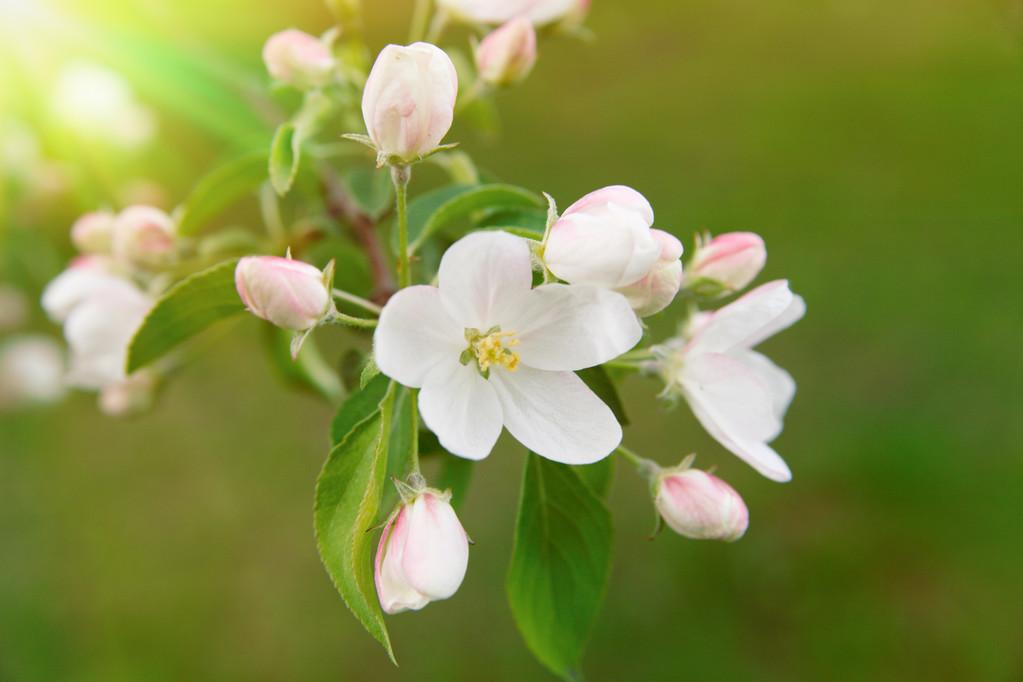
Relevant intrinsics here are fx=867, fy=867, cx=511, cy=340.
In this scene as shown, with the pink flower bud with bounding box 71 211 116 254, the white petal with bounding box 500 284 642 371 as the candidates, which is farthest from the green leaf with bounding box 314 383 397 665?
the pink flower bud with bounding box 71 211 116 254

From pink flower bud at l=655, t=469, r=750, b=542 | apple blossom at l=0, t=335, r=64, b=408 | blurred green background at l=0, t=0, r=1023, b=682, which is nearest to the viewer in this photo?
pink flower bud at l=655, t=469, r=750, b=542

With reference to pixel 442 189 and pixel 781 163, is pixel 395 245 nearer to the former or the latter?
pixel 442 189

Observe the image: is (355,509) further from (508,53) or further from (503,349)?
(508,53)

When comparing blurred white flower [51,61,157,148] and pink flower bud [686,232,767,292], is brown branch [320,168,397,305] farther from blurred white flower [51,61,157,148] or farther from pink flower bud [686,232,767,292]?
blurred white flower [51,61,157,148]

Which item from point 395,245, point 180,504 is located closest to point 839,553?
point 180,504

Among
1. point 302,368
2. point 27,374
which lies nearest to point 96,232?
point 302,368

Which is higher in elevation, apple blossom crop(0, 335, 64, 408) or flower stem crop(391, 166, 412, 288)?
flower stem crop(391, 166, 412, 288)

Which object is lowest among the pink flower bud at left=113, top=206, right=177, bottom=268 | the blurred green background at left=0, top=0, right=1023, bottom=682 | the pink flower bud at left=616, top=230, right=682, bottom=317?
the blurred green background at left=0, top=0, right=1023, bottom=682

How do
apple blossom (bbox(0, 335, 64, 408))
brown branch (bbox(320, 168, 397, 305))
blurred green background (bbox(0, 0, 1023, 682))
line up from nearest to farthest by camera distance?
brown branch (bbox(320, 168, 397, 305))
apple blossom (bbox(0, 335, 64, 408))
blurred green background (bbox(0, 0, 1023, 682))
